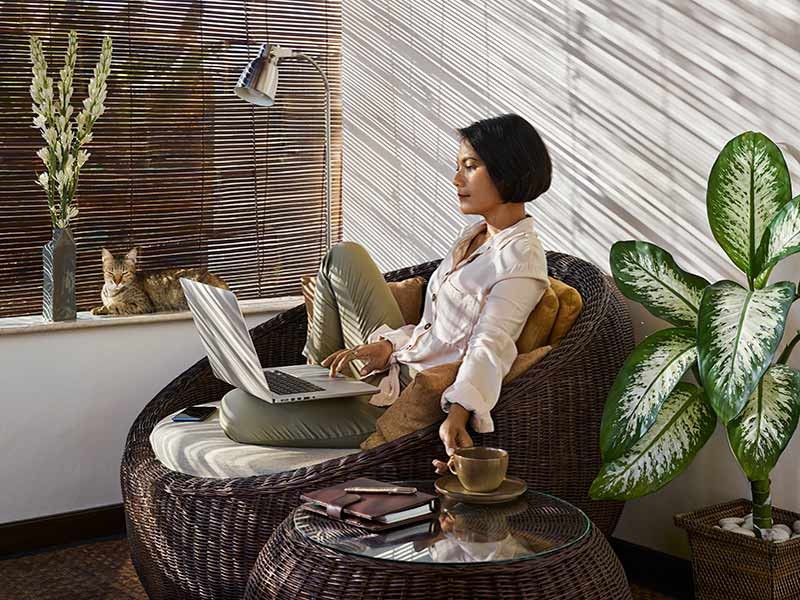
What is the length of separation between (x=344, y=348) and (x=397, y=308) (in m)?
0.20

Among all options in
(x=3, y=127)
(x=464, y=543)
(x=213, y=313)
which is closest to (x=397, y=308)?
(x=213, y=313)

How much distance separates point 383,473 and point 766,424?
84 cm

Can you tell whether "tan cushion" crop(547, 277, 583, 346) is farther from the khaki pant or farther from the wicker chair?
the khaki pant

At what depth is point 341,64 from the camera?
13.7 ft

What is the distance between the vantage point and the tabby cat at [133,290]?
11.3ft

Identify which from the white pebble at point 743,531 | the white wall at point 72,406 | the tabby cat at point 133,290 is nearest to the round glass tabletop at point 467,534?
the white pebble at point 743,531

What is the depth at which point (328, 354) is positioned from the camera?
9.80 feet

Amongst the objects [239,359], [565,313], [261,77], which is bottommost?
[239,359]

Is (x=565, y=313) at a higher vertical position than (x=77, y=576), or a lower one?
higher

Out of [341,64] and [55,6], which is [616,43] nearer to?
[341,64]

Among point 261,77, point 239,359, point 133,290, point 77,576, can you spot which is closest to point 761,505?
point 239,359

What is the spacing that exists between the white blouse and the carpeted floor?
85cm

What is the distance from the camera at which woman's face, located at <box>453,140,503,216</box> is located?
8.80 ft

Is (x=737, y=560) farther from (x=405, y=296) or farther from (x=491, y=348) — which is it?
(x=405, y=296)
